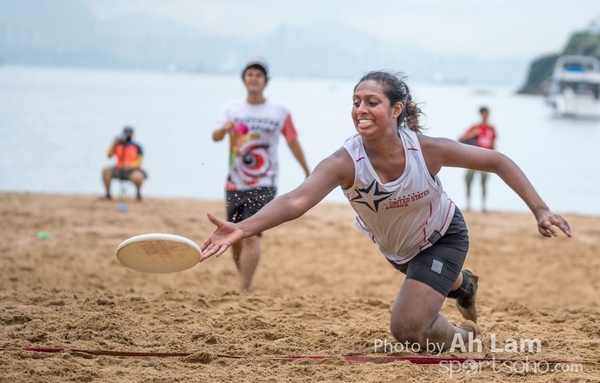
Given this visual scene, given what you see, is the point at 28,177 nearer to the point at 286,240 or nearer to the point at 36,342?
the point at 286,240

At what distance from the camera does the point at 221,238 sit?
14.1 feet

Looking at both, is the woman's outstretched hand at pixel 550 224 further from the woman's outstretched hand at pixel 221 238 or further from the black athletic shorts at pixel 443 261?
the woman's outstretched hand at pixel 221 238

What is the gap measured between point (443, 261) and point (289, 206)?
1.25 m

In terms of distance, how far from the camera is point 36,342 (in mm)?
5113

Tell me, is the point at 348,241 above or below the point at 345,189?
below

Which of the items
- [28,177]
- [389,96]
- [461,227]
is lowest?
[28,177]

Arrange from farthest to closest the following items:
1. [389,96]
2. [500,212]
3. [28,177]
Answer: [28,177] → [500,212] → [389,96]

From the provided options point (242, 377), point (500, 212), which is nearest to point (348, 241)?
point (500, 212)

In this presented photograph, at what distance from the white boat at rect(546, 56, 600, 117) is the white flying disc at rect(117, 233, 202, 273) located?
61.0m

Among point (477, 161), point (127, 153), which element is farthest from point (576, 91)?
point (477, 161)

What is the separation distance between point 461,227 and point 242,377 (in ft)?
6.01

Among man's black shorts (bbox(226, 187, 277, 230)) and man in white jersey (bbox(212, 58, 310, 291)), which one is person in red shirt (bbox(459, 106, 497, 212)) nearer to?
man in white jersey (bbox(212, 58, 310, 291))

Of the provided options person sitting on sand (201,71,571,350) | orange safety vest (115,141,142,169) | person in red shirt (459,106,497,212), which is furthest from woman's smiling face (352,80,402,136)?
orange safety vest (115,141,142,169)

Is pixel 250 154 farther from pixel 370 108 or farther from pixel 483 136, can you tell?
pixel 483 136
